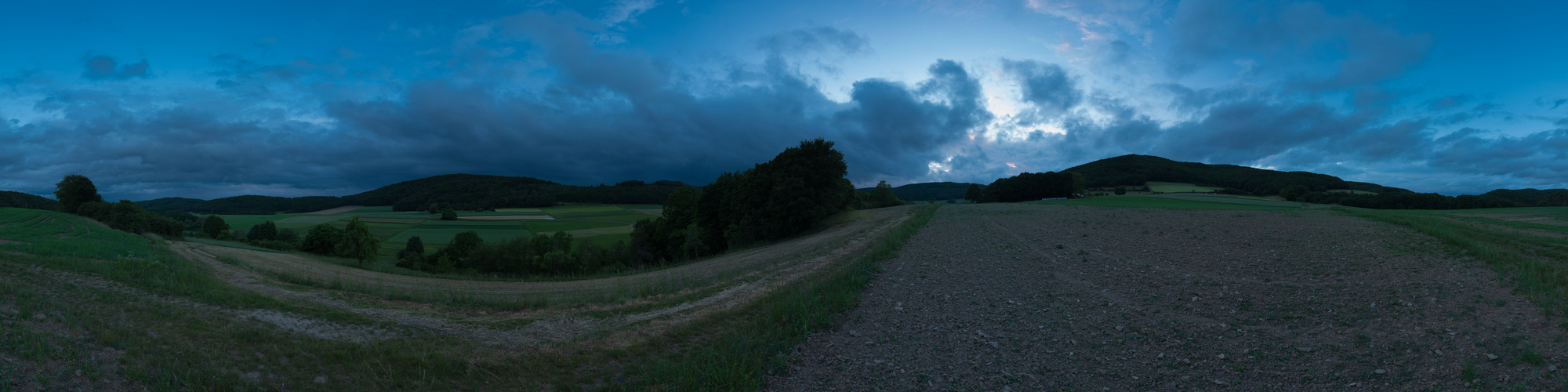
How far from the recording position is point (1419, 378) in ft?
15.8

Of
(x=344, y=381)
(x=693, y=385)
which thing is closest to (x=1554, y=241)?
(x=693, y=385)

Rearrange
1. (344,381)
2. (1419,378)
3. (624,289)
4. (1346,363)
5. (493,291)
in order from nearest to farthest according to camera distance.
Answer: (1419,378), (1346,363), (344,381), (624,289), (493,291)

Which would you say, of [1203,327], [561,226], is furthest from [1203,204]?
[561,226]

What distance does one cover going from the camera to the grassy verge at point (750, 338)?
19.0 feet

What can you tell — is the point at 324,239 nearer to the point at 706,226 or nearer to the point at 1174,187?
the point at 706,226

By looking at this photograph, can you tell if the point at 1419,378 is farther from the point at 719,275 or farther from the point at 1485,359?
the point at 719,275

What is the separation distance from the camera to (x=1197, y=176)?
97.4 metres

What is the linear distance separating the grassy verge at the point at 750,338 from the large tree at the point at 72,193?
48.3 m

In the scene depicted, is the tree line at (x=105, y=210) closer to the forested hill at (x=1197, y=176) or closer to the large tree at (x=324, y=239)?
the large tree at (x=324, y=239)

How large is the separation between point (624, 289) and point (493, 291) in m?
5.06

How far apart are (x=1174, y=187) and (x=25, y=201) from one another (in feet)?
413

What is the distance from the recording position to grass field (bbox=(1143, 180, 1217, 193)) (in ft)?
246

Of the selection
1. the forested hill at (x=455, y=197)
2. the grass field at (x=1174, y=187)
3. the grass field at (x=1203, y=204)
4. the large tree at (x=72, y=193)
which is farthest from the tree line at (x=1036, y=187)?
the large tree at (x=72, y=193)

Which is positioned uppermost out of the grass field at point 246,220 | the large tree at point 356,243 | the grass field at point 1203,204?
the grass field at point 1203,204
